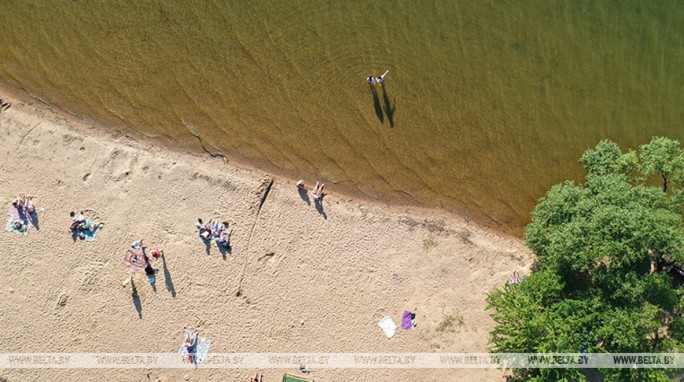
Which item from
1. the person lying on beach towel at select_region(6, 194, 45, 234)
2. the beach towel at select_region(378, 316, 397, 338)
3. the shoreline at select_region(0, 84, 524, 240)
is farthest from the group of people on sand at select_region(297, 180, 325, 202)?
the person lying on beach towel at select_region(6, 194, 45, 234)

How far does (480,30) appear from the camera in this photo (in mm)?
15258

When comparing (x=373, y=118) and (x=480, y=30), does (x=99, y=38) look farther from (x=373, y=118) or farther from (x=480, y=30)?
(x=480, y=30)

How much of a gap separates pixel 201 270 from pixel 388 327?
19.3ft

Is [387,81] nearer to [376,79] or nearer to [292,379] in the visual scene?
[376,79]

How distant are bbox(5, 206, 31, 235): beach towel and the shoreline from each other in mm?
3124

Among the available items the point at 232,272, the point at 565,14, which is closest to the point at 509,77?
the point at 565,14

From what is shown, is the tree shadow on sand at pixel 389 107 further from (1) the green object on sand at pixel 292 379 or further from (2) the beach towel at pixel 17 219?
(2) the beach towel at pixel 17 219

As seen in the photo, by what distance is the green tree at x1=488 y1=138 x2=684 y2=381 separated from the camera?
11727 mm

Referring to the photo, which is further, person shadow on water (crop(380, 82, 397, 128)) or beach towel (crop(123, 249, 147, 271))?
person shadow on water (crop(380, 82, 397, 128))

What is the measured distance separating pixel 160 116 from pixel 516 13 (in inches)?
457

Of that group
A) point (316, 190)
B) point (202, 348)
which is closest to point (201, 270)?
point (202, 348)

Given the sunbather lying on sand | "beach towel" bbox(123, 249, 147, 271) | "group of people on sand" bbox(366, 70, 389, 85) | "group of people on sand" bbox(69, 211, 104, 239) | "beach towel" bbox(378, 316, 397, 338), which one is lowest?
"beach towel" bbox(378, 316, 397, 338)

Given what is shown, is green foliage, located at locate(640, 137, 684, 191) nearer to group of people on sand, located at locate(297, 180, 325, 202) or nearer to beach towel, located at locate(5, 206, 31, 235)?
group of people on sand, located at locate(297, 180, 325, 202)

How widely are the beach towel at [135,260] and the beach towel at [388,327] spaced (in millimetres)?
7316
